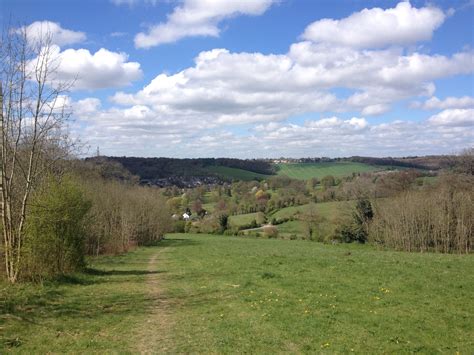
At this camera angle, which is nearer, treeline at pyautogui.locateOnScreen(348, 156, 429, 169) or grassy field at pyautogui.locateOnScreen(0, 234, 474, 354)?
grassy field at pyautogui.locateOnScreen(0, 234, 474, 354)

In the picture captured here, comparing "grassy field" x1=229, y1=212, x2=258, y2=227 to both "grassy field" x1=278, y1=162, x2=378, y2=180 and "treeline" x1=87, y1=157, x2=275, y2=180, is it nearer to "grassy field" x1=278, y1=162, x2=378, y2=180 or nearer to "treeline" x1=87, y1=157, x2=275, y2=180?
"treeline" x1=87, y1=157, x2=275, y2=180

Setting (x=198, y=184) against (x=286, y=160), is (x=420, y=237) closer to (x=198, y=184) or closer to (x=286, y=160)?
(x=198, y=184)

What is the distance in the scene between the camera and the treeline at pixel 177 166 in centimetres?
10744

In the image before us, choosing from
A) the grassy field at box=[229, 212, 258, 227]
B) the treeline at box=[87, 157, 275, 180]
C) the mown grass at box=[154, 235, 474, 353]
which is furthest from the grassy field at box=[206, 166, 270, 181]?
the mown grass at box=[154, 235, 474, 353]

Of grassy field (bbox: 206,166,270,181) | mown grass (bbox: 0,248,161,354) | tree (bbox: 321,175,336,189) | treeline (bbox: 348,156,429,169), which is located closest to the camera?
mown grass (bbox: 0,248,161,354)

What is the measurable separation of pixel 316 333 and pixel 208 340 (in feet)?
8.04

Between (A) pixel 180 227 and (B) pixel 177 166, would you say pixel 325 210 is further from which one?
(B) pixel 177 166

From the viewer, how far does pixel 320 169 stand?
149 meters

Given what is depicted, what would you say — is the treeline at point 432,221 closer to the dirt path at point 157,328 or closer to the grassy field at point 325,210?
the grassy field at point 325,210

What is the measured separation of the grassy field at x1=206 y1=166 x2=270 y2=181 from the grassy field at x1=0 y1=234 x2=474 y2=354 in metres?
125

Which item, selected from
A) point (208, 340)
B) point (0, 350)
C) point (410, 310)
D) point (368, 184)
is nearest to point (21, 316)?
point (0, 350)

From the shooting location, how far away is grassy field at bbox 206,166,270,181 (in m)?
142

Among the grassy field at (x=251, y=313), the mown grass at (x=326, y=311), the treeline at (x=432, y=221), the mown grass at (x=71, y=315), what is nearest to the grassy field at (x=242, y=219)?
the treeline at (x=432, y=221)

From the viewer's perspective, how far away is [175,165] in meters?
135
